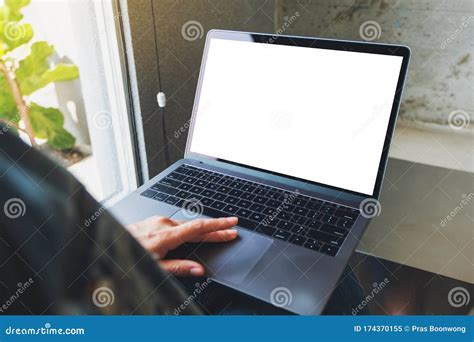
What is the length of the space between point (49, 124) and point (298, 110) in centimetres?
44

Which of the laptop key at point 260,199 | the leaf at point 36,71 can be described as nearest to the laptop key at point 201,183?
the laptop key at point 260,199

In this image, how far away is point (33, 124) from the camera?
0.76 m

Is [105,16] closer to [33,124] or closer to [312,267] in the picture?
[33,124]

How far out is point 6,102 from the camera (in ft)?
2.40

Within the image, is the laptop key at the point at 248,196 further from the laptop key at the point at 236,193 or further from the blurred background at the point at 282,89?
the blurred background at the point at 282,89

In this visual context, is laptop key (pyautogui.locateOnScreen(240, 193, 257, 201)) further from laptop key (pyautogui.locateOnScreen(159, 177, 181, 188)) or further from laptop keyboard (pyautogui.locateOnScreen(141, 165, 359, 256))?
laptop key (pyautogui.locateOnScreen(159, 177, 181, 188))

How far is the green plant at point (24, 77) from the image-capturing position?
715 mm

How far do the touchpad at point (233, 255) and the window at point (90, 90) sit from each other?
300mm

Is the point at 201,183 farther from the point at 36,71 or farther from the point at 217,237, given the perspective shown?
the point at 36,71

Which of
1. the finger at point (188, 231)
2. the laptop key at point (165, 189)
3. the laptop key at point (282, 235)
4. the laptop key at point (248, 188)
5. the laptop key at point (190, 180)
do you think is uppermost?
the finger at point (188, 231)

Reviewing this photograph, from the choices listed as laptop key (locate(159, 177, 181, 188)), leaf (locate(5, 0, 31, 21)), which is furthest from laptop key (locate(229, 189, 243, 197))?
leaf (locate(5, 0, 31, 21))
